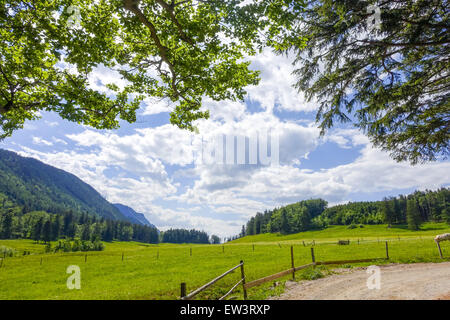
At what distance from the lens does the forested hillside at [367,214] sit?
116 m

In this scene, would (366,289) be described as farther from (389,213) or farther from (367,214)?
(367,214)

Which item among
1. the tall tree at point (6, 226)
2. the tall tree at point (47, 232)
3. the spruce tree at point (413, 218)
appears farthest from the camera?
the tall tree at point (6, 226)

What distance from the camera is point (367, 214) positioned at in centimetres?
14075

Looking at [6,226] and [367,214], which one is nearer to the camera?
[6,226]

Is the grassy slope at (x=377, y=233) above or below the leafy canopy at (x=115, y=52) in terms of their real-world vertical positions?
below

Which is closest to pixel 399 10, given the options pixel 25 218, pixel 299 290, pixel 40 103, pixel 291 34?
pixel 291 34

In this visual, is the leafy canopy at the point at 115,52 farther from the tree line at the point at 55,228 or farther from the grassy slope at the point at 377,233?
the tree line at the point at 55,228

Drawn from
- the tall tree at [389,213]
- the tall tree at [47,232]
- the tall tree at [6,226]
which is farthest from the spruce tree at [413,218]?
the tall tree at [6,226]

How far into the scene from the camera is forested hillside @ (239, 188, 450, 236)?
116 m

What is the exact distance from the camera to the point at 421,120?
464 inches

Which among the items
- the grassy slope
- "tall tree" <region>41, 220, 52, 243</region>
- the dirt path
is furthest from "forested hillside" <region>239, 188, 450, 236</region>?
"tall tree" <region>41, 220, 52, 243</region>
